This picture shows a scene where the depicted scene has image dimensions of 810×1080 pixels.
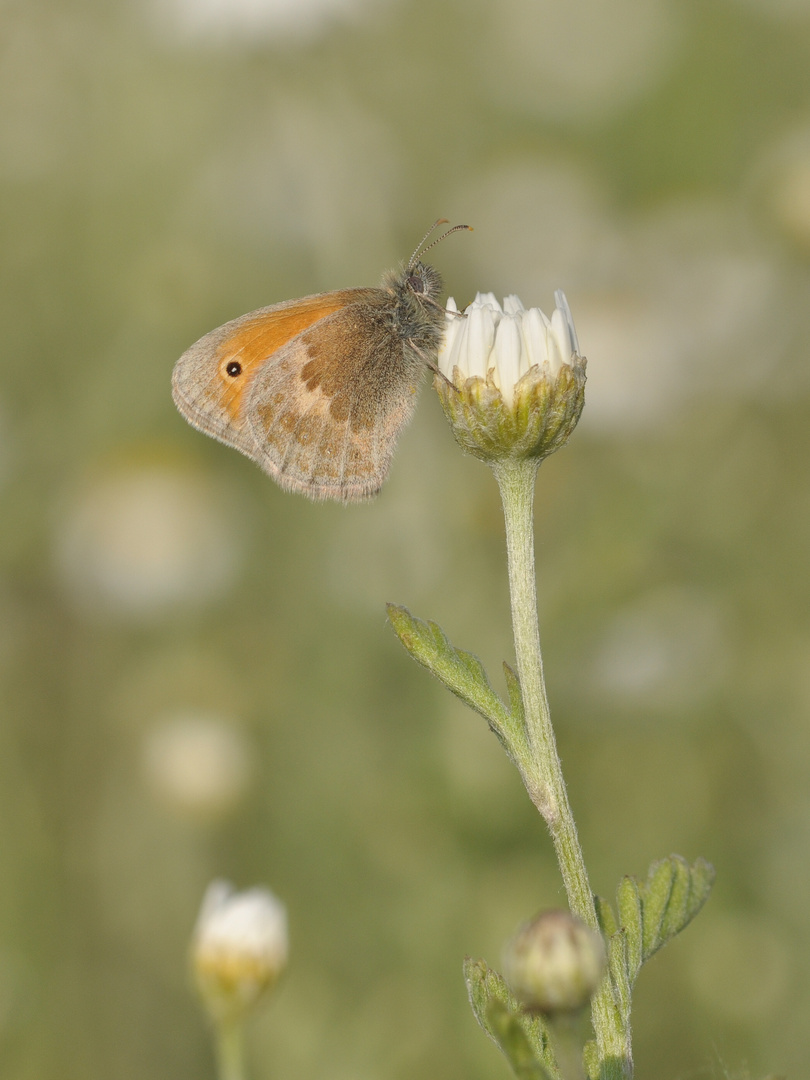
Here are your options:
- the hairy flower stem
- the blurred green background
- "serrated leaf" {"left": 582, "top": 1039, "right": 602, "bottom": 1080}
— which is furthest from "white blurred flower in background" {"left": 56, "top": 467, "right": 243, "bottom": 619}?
"serrated leaf" {"left": 582, "top": 1039, "right": 602, "bottom": 1080}

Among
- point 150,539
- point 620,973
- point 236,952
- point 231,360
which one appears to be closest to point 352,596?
point 150,539

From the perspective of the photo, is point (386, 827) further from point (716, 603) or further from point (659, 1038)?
point (716, 603)

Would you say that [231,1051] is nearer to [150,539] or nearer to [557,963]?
[557,963]

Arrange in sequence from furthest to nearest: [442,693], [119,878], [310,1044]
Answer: [119,878] → [442,693] → [310,1044]

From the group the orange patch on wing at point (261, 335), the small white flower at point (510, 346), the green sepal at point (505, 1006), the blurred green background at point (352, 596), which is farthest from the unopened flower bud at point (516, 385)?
the blurred green background at point (352, 596)

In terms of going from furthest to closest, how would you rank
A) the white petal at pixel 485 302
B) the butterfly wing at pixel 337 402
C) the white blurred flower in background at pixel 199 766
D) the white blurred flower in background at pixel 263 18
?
the white blurred flower in background at pixel 263 18 → the white blurred flower in background at pixel 199 766 → the butterfly wing at pixel 337 402 → the white petal at pixel 485 302

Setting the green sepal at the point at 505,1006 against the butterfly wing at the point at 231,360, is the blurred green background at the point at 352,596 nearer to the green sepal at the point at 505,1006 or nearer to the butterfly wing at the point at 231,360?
the butterfly wing at the point at 231,360

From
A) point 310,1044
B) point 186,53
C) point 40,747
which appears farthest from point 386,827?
point 186,53
